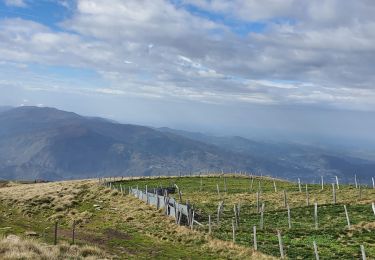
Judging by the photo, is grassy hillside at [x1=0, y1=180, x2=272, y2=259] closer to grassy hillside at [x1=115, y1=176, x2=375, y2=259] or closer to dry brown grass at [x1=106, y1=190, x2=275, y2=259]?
dry brown grass at [x1=106, y1=190, x2=275, y2=259]

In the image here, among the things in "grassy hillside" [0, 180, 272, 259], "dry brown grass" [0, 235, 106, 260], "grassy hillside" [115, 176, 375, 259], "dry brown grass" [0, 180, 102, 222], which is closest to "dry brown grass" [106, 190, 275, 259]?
"grassy hillside" [0, 180, 272, 259]

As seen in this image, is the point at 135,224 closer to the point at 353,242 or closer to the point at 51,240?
the point at 51,240

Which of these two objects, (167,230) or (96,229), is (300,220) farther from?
(96,229)

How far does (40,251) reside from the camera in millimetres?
23938

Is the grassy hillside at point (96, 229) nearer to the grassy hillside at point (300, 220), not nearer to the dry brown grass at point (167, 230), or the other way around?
the dry brown grass at point (167, 230)

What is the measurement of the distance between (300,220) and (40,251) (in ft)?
104

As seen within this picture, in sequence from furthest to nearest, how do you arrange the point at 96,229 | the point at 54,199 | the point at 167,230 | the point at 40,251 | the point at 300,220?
the point at 54,199 < the point at 96,229 < the point at 300,220 < the point at 167,230 < the point at 40,251

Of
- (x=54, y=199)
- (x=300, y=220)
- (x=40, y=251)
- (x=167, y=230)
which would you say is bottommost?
(x=54, y=199)

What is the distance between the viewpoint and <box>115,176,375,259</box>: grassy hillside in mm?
34875

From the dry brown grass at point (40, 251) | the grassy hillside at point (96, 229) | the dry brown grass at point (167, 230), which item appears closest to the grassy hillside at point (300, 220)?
the dry brown grass at point (167, 230)

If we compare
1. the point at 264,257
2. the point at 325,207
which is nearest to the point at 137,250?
the point at 264,257

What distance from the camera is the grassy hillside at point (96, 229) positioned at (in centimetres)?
2877

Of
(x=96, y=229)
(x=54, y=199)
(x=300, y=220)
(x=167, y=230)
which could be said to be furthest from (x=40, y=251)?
(x=54, y=199)

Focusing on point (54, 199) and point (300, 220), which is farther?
point (54, 199)
